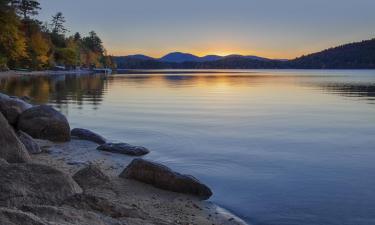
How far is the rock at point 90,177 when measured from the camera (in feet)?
29.8

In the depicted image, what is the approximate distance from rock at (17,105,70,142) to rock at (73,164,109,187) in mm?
6741

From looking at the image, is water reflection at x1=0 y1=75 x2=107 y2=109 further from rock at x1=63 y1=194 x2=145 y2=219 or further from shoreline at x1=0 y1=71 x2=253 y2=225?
rock at x1=63 y1=194 x2=145 y2=219

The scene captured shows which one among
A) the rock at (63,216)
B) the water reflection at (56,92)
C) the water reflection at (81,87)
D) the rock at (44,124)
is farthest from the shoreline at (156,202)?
the water reflection at (56,92)

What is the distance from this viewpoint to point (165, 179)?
32.5 ft

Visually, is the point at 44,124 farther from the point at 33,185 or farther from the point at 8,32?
the point at 8,32

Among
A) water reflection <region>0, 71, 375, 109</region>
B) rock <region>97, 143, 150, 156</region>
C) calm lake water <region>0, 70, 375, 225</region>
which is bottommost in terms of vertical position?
water reflection <region>0, 71, 375, 109</region>

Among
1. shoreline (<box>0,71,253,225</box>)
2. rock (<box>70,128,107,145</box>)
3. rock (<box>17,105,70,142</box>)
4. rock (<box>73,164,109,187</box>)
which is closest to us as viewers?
shoreline (<box>0,71,253,225</box>)

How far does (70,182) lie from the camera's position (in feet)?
Result: 25.1

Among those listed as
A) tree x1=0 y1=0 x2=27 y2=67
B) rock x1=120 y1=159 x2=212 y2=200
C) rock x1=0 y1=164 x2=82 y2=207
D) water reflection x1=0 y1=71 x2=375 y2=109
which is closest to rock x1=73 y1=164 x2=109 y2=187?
rock x1=120 y1=159 x2=212 y2=200

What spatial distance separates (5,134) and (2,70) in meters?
80.7

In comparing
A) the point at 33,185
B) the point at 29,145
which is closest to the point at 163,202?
the point at 33,185

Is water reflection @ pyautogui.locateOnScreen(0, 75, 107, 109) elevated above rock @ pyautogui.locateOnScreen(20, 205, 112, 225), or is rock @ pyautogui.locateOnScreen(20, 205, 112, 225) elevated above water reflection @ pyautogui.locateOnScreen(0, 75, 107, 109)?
rock @ pyautogui.locateOnScreen(20, 205, 112, 225)

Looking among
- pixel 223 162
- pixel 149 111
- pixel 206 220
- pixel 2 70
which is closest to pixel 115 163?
pixel 223 162

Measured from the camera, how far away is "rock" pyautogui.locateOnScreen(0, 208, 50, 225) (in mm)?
4930
